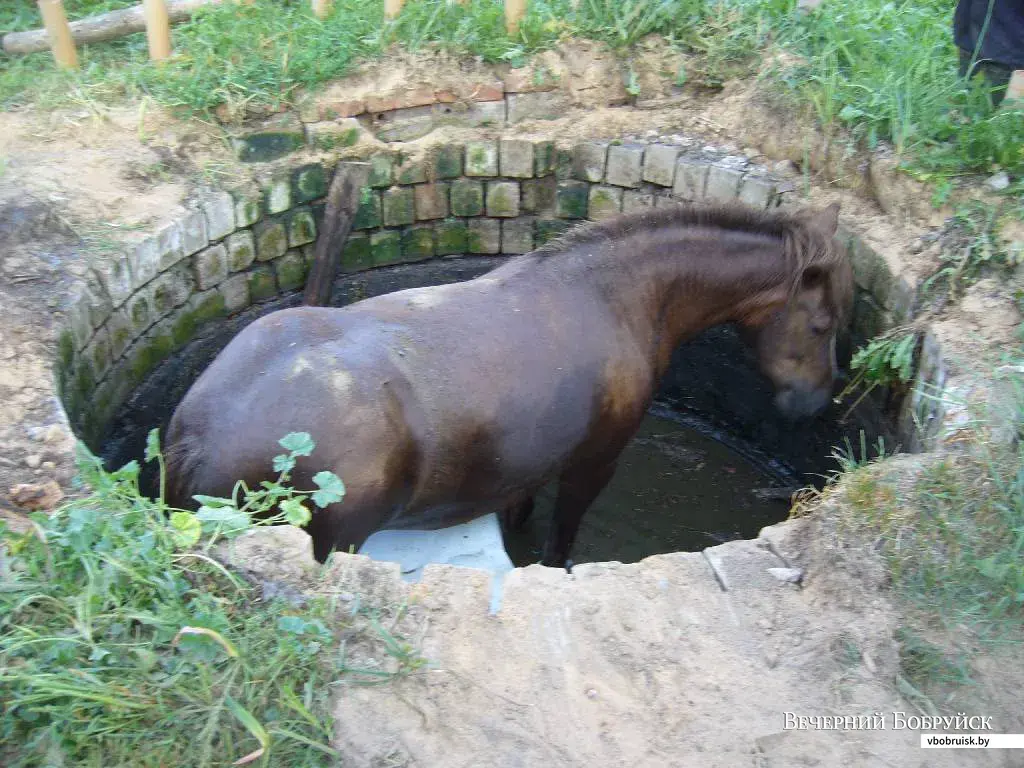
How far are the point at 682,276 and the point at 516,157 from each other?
1.98 metres

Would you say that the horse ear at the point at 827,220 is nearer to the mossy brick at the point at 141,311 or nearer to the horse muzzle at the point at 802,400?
the horse muzzle at the point at 802,400

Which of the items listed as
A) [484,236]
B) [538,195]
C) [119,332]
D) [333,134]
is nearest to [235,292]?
[119,332]

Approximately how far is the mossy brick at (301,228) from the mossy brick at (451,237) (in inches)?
32.9

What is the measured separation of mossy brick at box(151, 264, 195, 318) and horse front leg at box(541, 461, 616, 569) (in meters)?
2.34

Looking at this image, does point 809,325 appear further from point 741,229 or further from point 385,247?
point 385,247

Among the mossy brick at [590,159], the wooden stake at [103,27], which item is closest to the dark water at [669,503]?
the mossy brick at [590,159]

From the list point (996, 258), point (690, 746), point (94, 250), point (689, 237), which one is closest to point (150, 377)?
point (94, 250)

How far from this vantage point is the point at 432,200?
5.96 meters

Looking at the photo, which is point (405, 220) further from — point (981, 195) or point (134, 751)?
point (134, 751)

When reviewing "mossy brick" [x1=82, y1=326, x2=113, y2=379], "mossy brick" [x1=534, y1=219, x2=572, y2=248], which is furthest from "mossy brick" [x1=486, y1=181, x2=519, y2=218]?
"mossy brick" [x1=82, y1=326, x2=113, y2=379]

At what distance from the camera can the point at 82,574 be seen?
260cm

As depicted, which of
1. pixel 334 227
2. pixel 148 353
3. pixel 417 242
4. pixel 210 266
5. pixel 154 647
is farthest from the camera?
pixel 417 242

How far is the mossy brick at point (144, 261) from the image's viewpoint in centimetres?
462

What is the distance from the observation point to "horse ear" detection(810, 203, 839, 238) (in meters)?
4.32
